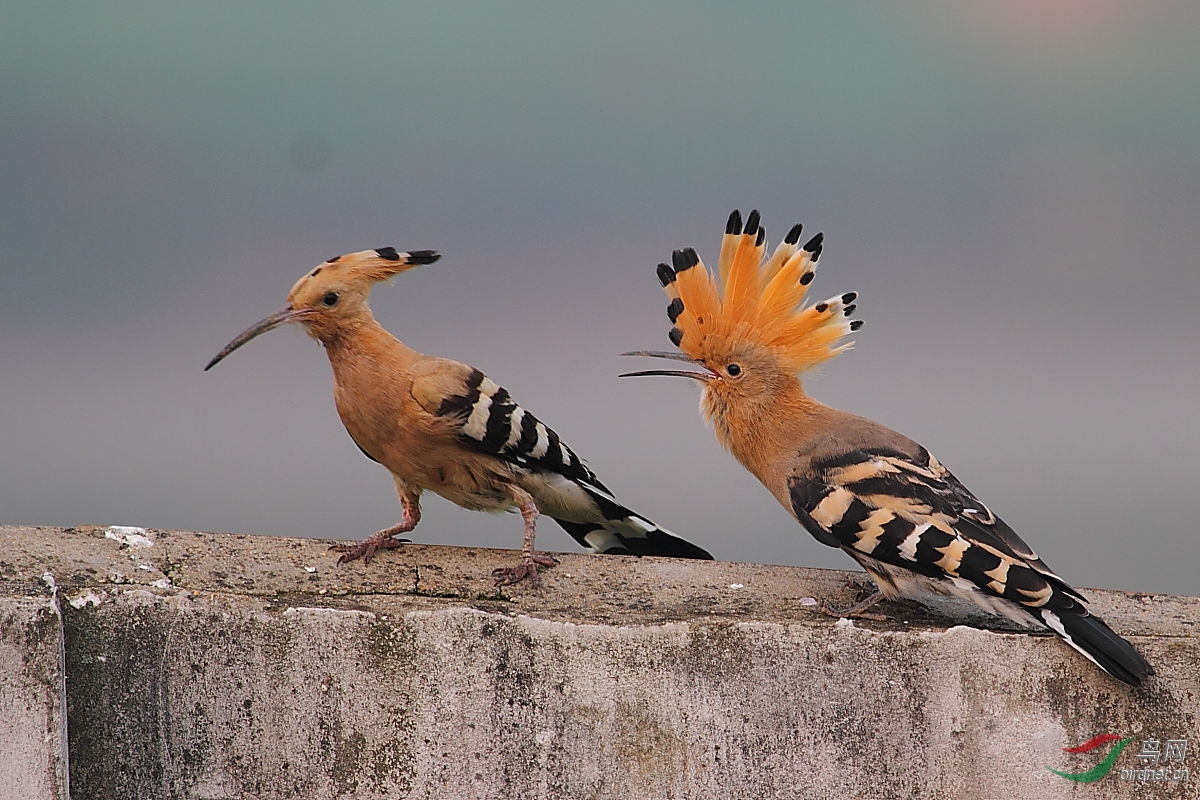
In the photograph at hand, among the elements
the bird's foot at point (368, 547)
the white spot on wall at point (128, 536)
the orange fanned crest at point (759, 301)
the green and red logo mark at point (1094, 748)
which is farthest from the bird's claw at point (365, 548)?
the green and red logo mark at point (1094, 748)

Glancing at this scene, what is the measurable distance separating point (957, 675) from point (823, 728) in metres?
0.30

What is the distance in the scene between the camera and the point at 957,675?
8.66 feet

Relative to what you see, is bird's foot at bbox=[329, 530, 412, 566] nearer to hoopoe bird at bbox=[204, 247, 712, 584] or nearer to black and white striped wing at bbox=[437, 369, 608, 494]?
hoopoe bird at bbox=[204, 247, 712, 584]

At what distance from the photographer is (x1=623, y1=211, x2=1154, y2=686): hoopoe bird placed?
2.75 meters

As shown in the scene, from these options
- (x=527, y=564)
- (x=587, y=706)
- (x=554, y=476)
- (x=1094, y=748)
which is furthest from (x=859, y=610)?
(x=554, y=476)

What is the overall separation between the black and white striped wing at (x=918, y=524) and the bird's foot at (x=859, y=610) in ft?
0.39

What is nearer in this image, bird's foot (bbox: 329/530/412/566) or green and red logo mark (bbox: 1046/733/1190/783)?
green and red logo mark (bbox: 1046/733/1190/783)

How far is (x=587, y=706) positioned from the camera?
8.68 feet

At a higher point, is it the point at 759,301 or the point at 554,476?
the point at 759,301

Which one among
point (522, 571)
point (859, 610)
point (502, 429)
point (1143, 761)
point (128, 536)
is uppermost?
point (502, 429)

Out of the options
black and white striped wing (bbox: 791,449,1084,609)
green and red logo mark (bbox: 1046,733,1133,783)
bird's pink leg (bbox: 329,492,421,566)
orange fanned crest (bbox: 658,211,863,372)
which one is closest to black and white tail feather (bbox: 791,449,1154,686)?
black and white striped wing (bbox: 791,449,1084,609)

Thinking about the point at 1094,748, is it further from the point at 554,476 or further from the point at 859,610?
the point at 554,476

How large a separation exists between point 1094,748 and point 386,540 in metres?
1.70

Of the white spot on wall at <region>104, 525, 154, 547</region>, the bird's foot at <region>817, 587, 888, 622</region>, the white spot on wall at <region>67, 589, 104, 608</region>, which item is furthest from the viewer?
the white spot on wall at <region>104, 525, 154, 547</region>
